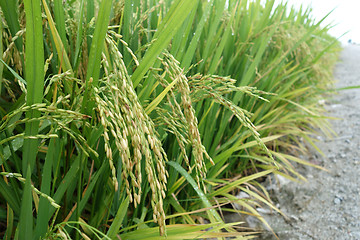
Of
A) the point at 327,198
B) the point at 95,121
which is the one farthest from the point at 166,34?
the point at 327,198

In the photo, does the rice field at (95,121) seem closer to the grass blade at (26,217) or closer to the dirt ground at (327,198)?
the grass blade at (26,217)

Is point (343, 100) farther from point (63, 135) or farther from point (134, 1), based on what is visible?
point (63, 135)

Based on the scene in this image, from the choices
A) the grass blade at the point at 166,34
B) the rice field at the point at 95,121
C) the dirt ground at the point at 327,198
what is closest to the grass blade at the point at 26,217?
the rice field at the point at 95,121

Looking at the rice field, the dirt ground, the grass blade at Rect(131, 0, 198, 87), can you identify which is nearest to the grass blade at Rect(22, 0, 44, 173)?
the rice field

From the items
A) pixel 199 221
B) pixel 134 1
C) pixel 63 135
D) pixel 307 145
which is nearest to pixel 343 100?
pixel 307 145

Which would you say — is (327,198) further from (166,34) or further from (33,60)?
(33,60)

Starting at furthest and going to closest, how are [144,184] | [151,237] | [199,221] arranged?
[199,221] < [144,184] < [151,237]

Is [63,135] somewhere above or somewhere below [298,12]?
below

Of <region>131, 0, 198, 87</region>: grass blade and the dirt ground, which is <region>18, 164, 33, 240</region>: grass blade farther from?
the dirt ground
